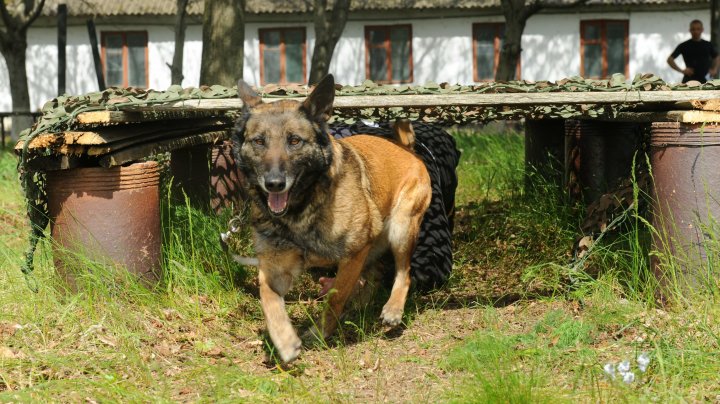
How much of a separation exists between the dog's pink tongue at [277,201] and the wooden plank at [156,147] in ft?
4.04

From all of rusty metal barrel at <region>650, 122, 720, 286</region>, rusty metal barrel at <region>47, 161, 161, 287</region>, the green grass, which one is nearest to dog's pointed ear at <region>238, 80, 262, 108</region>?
rusty metal barrel at <region>47, 161, 161, 287</region>

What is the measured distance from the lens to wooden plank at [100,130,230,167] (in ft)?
18.1

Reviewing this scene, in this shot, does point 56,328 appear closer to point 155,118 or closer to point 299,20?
point 155,118

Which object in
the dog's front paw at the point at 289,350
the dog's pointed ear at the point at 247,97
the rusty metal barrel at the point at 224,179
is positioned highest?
the dog's pointed ear at the point at 247,97

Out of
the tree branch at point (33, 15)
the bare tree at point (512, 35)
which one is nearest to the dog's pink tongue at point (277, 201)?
the bare tree at point (512, 35)

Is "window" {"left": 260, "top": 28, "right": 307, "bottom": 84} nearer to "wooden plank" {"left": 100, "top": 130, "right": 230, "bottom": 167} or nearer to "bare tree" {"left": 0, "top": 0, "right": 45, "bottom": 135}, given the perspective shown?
"bare tree" {"left": 0, "top": 0, "right": 45, "bottom": 135}

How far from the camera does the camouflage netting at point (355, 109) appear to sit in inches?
214

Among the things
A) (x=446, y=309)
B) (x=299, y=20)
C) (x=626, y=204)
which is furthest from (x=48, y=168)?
(x=299, y=20)

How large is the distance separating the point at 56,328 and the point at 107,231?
0.74 meters

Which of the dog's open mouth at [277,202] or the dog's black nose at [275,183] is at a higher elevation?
the dog's black nose at [275,183]

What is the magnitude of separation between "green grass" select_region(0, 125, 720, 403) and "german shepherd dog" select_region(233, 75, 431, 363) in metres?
0.30

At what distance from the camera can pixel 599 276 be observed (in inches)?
234

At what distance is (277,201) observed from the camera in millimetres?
4926

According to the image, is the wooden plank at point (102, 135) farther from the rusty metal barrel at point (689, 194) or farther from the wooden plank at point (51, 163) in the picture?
the rusty metal barrel at point (689, 194)
